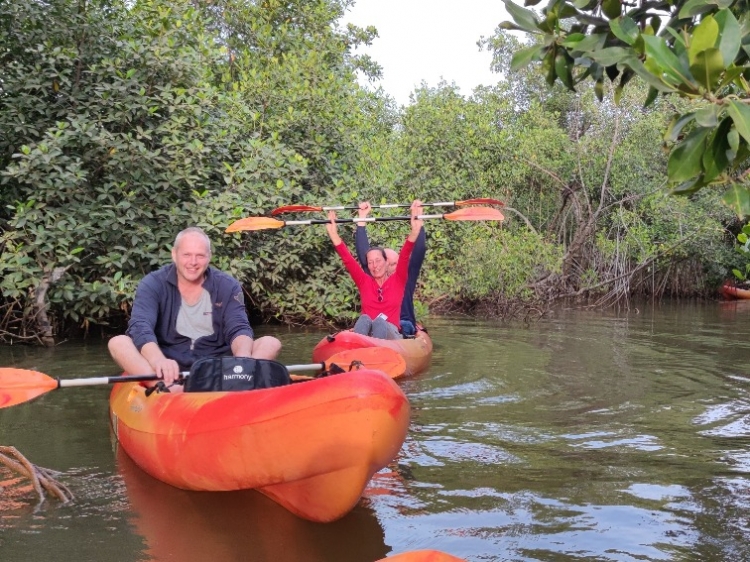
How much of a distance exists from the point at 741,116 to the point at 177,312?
3.73 metres

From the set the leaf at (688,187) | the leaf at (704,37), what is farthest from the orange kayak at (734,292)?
the leaf at (704,37)

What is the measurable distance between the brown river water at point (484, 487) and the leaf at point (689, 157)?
183 centimetres

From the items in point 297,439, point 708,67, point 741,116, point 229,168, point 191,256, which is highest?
point 229,168

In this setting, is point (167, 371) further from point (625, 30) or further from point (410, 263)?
point (410, 263)

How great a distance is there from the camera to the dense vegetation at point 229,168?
29.8ft

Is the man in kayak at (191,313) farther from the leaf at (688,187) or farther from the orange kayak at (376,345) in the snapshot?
the leaf at (688,187)

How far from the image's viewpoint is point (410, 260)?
8.22 meters

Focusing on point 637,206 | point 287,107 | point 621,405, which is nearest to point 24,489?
point 621,405

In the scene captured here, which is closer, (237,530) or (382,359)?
(237,530)

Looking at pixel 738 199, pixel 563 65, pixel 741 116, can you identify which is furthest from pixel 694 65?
pixel 563 65

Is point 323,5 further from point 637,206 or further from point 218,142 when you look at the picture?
point 637,206

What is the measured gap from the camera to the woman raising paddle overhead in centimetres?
793

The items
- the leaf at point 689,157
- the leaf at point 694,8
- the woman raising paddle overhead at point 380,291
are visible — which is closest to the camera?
the leaf at point 689,157

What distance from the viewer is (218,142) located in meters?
9.83
